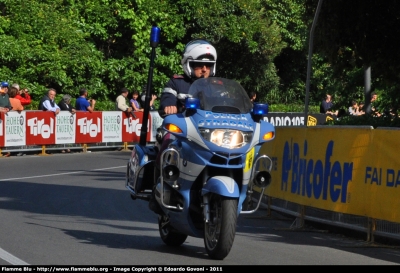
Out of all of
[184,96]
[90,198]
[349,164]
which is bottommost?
[90,198]

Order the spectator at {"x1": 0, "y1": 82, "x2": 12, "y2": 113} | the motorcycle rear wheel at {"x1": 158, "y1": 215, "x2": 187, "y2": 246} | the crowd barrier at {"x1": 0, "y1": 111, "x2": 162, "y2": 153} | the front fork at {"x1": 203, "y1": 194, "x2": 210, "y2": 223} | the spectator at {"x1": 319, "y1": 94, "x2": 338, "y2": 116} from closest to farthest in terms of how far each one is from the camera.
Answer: the front fork at {"x1": 203, "y1": 194, "x2": 210, "y2": 223}, the motorcycle rear wheel at {"x1": 158, "y1": 215, "x2": 187, "y2": 246}, the spectator at {"x1": 0, "y1": 82, "x2": 12, "y2": 113}, the crowd barrier at {"x1": 0, "y1": 111, "x2": 162, "y2": 153}, the spectator at {"x1": 319, "y1": 94, "x2": 338, "y2": 116}

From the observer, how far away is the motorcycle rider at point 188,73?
9344mm

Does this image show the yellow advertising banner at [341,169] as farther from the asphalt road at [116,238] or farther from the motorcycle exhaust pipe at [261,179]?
the motorcycle exhaust pipe at [261,179]

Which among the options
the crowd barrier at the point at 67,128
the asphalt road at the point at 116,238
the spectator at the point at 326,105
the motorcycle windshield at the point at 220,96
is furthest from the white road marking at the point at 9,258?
the spectator at the point at 326,105

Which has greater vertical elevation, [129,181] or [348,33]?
[348,33]

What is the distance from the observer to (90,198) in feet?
48.0

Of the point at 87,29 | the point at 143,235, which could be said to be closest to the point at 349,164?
the point at 143,235

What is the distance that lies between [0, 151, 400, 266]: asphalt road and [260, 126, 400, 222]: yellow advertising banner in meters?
0.44

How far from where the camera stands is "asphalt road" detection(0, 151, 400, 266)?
8812mm

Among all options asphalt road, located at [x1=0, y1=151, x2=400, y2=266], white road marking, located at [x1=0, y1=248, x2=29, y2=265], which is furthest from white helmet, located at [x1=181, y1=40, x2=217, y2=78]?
white road marking, located at [x1=0, y1=248, x2=29, y2=265]

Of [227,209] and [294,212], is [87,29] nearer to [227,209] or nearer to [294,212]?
[294,212]

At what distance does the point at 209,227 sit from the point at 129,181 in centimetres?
162

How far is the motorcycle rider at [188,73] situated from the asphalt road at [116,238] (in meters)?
0.77

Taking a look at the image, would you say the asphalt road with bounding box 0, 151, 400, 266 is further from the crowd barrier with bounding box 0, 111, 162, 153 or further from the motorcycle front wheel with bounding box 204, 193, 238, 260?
the crowd barrier with bounding box 0, 111, 162, 153
